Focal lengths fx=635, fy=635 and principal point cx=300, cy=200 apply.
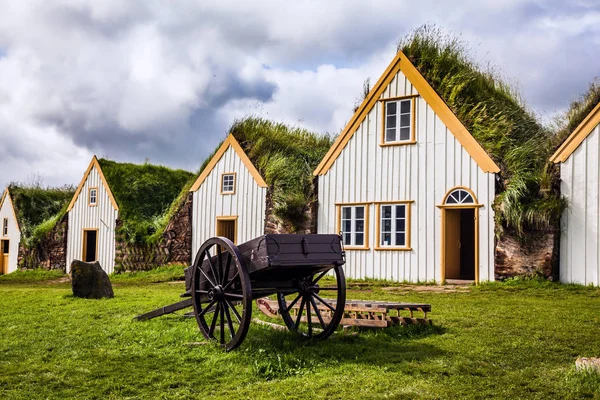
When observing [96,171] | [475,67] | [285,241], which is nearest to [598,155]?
[475,67]

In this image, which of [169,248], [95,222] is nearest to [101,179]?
[95,222]

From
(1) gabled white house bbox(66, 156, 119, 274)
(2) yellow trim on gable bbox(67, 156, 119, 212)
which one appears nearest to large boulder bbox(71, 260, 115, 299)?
(1) gabled white house bbox(66, 156, 119, 274)

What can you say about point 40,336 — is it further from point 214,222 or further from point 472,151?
point 214,222

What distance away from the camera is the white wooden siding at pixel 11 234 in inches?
1280

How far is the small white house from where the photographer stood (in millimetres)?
15195

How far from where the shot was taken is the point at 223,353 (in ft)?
25.2

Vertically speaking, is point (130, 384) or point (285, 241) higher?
point (285, 241)

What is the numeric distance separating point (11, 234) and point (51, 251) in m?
5.10

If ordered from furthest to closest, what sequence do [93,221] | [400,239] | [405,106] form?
[93,221] < [405,106] < [400,239]

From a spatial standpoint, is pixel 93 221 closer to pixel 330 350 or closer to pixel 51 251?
pixel 51 251

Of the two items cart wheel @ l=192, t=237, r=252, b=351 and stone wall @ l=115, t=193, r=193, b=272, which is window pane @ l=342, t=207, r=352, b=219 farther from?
cart wheel @ l=192, t=237, r=252, b=351

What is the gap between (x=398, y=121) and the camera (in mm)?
18469

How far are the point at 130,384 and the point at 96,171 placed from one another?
910 inches

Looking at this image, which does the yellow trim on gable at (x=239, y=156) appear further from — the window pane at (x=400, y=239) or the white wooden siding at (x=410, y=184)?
the window pane at (x=400, y=239)
